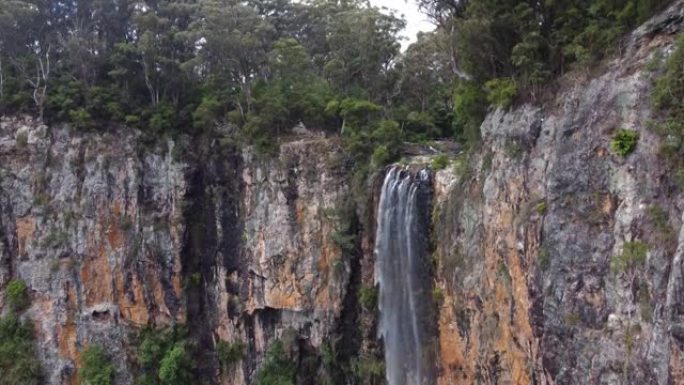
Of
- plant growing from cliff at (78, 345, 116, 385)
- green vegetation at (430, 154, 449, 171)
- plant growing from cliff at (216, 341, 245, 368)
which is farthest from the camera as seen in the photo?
plant growing from cliff at (216, 341, 245, 368)

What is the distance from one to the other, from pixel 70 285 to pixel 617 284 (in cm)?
1629

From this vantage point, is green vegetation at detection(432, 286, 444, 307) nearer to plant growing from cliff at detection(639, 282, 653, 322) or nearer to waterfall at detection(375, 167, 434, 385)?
waterfall at detection(375, 167, 434, 385)

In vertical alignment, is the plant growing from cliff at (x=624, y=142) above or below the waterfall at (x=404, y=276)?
above

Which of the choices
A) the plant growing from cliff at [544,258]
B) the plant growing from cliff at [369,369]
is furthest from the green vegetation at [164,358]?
the plant growing from cliff at [544,258]

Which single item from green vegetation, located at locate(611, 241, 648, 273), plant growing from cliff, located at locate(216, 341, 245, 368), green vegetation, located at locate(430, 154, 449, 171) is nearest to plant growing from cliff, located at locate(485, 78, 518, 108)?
green vegetation, located at locate(430, 154, 449, 171)

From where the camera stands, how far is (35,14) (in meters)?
18.6

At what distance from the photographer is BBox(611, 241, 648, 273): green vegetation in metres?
7.56

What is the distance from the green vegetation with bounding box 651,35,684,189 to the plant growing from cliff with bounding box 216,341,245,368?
13.9 metres

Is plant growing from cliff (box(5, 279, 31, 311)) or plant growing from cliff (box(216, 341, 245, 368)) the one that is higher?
plant growing from cliff (box(5, 279, 31, 311))

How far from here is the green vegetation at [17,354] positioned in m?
17.2

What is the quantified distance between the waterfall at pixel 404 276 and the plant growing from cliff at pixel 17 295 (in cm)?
1172

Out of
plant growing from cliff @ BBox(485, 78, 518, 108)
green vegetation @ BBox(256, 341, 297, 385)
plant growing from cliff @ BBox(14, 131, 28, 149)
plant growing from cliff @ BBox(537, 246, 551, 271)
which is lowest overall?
green vegetation @ BBox(256, 341, 297, 385)

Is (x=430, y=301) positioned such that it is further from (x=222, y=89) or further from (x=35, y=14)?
(x=35, y=14)

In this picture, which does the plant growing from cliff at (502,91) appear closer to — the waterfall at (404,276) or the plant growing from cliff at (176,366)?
the waterfall at (404,276)
